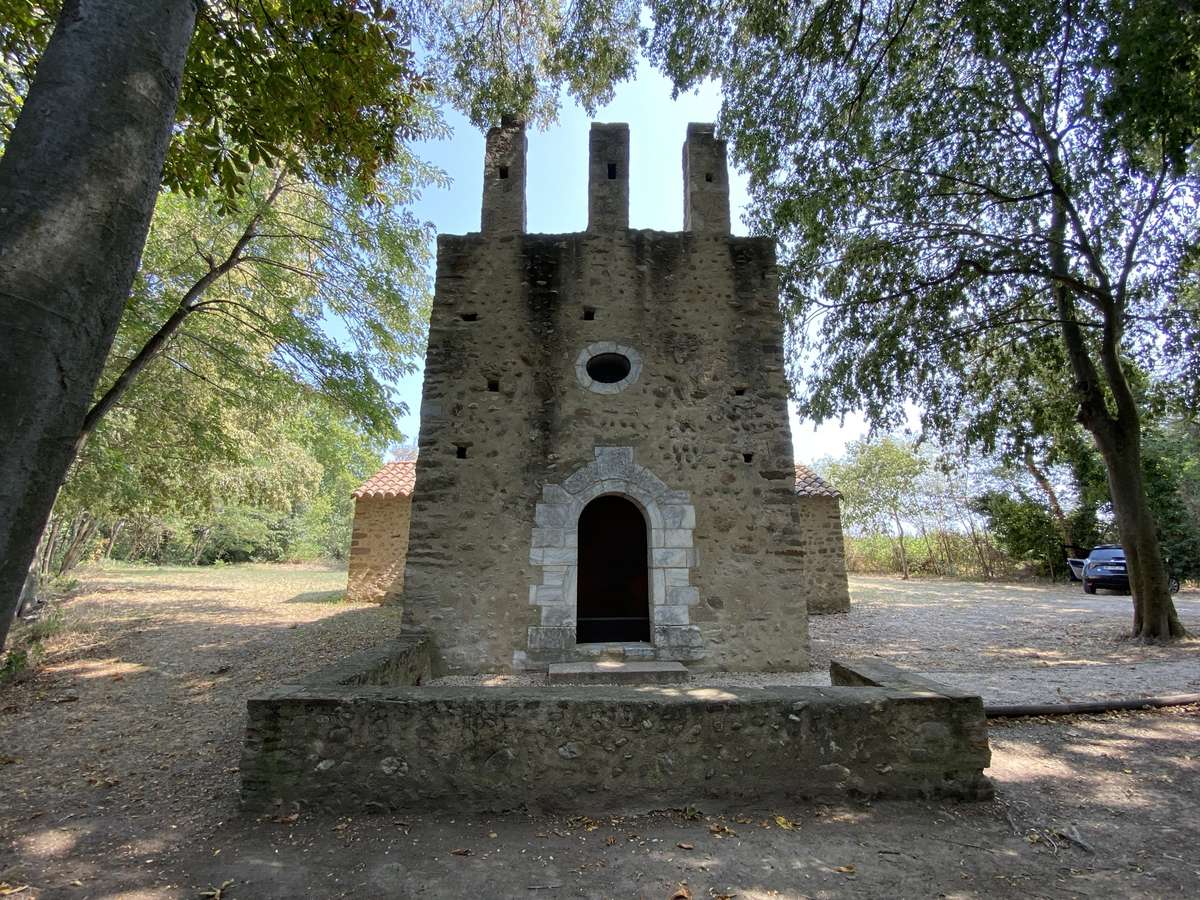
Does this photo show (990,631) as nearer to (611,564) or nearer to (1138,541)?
(1138,541)

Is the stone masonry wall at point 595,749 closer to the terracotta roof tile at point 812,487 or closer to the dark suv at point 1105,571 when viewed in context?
the terracotta roof tile at point 812,487

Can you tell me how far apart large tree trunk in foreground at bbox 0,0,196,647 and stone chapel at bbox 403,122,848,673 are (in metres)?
4.91

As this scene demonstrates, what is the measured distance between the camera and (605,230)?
7.50m

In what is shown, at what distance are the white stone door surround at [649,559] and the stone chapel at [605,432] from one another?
22mm

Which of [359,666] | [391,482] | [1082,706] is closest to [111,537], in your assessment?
[391,482]

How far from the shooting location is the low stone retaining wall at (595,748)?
321cm

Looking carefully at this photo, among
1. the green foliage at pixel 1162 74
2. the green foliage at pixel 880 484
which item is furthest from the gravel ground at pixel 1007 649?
the green foliage at pixel 880 484

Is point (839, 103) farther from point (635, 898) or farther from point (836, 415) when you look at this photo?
point (635, 898)

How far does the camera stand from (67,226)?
160cm

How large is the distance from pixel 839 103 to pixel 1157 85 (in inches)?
157

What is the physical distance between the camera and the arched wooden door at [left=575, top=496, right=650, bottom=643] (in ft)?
26.5

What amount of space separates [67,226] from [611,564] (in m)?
7.15

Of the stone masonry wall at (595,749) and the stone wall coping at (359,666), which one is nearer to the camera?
the stone masonry wall at (595,749)

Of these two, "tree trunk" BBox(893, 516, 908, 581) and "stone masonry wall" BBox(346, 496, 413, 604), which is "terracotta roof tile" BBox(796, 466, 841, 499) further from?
"tree trunk" BBox(893, 516, 908, 581)
